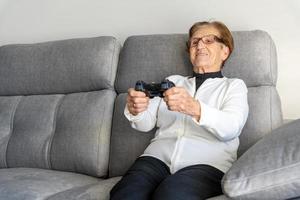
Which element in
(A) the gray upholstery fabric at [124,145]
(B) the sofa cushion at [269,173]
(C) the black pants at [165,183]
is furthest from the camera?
(A) the gray upholstery fabric at [124,145]

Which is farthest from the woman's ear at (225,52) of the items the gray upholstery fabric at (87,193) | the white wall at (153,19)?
the gray upholstery fabric at (87,193)

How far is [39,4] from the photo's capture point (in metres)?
2.36

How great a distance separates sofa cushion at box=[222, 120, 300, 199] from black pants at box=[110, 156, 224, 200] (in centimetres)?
15

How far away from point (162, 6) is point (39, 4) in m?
0.81

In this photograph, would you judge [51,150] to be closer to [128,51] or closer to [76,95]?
[76,95]

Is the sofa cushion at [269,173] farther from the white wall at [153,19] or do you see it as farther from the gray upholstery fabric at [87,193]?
the white wall at [153,19]

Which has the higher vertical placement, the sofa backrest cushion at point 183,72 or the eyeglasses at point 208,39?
the eyeglasses at point 208,39

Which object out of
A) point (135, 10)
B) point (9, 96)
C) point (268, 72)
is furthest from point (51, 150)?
point (268, 72)

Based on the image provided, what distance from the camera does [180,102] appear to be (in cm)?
117

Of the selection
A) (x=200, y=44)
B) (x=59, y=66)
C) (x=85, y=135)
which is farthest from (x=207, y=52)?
(x=59, y=66)

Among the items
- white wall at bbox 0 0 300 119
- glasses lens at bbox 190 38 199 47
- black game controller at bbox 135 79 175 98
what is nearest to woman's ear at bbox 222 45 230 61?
glasses lens at bbox 190 38 199 47

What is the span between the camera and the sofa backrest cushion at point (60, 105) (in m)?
1.73

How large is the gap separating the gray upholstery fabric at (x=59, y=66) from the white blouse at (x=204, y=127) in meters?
0.44

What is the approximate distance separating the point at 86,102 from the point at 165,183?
30.4 inches
